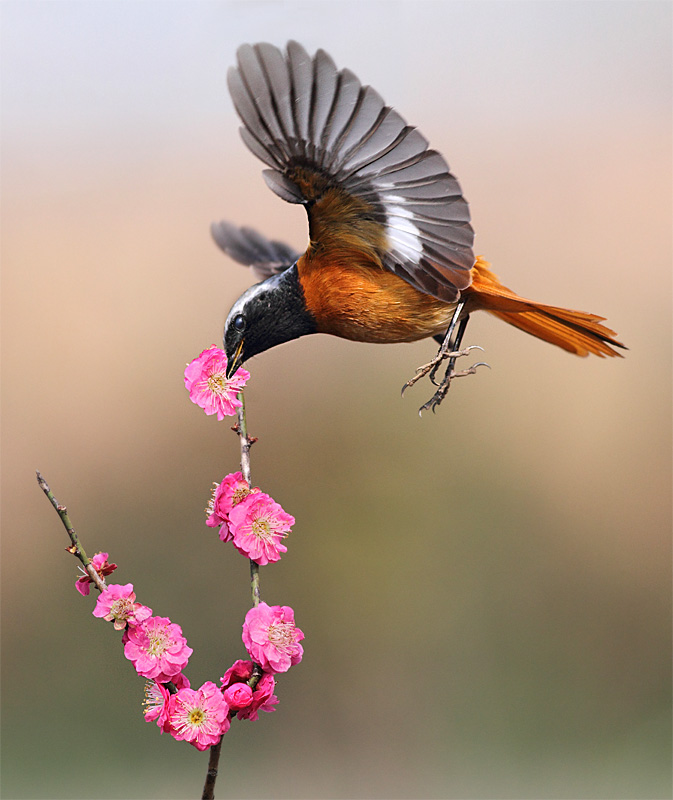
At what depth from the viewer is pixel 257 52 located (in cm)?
78

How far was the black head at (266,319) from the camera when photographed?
89 centimetres

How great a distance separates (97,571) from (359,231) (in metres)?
0.48

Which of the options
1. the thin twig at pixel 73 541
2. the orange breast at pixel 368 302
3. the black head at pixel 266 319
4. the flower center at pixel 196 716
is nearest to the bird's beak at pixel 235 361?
the black head at pixel 266 319

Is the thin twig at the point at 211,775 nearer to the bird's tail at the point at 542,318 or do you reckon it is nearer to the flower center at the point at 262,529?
the flower center at the point at 262,529

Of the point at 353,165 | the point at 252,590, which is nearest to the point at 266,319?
the point at 353,165

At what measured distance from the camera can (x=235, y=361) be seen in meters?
0.88

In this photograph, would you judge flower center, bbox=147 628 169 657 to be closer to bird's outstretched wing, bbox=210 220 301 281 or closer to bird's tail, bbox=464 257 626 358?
bird's tail, bbox=464 257 626 358

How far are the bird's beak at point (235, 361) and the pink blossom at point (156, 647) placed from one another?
0.87 ft

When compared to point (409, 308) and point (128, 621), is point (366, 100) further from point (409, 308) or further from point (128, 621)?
point (128, 621)

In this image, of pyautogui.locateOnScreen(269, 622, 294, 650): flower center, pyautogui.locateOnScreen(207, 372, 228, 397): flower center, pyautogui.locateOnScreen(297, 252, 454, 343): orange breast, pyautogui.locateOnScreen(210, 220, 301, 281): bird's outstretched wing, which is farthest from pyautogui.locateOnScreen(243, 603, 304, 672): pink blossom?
pyautogui.locateOnScreen(210, 220, 301, 281): bird's outstretched wing

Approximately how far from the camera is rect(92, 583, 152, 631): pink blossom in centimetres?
72

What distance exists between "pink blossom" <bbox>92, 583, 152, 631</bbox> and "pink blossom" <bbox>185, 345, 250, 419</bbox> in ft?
0.62

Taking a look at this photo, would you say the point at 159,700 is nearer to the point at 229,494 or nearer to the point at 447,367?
the point at 229,494

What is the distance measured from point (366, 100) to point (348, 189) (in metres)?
0.11
